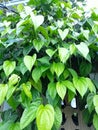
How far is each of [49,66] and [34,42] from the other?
0.47 ft

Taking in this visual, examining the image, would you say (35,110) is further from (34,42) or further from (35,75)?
(34,42)

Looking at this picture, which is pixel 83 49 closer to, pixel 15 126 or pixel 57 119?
pixel 57 119

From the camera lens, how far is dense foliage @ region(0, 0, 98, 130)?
1.09m

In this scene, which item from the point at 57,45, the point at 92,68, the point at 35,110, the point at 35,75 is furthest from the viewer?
the point at 92,68

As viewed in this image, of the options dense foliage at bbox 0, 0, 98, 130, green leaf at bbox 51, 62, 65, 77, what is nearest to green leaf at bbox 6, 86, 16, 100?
dense foliage at bbox 0, 0, 98, 130

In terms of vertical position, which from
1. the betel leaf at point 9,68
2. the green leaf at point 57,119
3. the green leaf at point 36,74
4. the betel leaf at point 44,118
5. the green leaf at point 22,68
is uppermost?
the betel leaf at point 9,68

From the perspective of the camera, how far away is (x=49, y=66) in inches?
47.3

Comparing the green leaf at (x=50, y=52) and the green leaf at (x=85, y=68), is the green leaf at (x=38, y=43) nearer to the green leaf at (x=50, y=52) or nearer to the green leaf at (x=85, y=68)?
the green leaf at (x=50, y=52)

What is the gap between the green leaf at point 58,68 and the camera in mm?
1137

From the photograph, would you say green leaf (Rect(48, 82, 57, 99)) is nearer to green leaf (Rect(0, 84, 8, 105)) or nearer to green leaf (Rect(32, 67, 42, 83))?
green leaf (Rect(32, 67, 42, 83))

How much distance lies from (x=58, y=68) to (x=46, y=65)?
0.08 metres

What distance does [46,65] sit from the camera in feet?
3.95

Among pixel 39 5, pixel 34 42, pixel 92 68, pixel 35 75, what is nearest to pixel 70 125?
pixel 92 68

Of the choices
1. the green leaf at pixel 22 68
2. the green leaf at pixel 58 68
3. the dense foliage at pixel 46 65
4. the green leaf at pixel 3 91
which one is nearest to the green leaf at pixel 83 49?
the dense foliage at pixel 46 65
